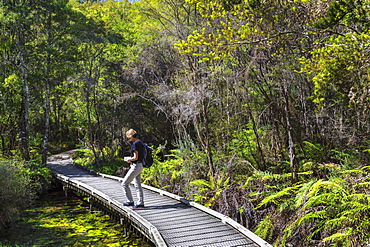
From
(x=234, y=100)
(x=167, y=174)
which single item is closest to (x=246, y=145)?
(x=234, y=100)

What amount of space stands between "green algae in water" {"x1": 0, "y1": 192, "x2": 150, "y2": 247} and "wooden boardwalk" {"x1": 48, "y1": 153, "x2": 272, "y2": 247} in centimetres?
43

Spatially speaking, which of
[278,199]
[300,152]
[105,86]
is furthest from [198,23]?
[105,86]

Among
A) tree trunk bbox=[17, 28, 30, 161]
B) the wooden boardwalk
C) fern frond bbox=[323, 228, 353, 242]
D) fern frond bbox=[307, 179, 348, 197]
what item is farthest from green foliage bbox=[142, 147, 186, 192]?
tree trunk bbox=[17, 28, 30, 161]

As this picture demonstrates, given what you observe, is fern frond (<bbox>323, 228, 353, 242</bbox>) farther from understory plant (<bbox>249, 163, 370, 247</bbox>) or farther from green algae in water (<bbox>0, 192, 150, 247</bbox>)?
green algae in water (<bbox>0, 192, 150, 247</bbox>)

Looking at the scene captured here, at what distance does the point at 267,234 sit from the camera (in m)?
7.21

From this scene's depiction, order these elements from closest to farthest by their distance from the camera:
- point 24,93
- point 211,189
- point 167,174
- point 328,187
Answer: point 328,187 → point 211,189 → point 167,174 → point 24,93

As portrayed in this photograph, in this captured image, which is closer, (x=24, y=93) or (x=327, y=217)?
(x=327, y=217)

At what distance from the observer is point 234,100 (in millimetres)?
11750

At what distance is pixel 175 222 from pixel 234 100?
5265 millimetres

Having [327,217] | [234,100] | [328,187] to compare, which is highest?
[234,100]

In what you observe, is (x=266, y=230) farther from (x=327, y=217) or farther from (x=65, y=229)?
(x=65, y=229)

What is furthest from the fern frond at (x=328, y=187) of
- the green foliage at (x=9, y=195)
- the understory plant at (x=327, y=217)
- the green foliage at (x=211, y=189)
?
the green foliage at (x=9, y=195)

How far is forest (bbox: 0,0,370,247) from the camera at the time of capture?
6.69 metres

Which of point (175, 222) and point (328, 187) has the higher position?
point (328, 187)
